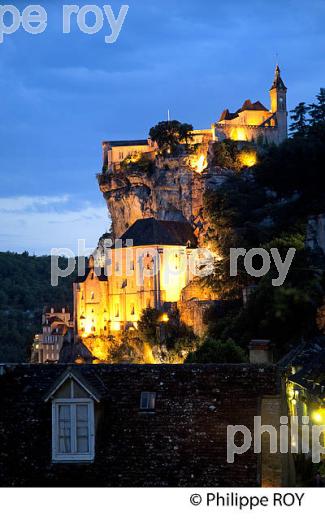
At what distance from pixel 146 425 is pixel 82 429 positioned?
1.17 m

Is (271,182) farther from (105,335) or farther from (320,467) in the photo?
(320,467)

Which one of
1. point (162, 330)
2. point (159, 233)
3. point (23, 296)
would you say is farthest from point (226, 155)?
point (23, 296)

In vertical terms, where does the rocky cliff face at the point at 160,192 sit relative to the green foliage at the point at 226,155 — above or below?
below

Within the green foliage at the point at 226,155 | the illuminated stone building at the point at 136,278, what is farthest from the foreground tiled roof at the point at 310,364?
the green foliage at the point at 226,155

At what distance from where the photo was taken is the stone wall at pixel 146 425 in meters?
16.0

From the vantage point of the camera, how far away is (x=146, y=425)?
54.2 ft

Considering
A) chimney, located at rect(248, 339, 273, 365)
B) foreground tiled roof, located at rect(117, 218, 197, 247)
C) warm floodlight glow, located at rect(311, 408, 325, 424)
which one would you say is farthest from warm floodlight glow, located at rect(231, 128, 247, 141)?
chimney, located at rect(248, 339, 273, 365)

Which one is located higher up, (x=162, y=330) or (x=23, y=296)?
(x=23, y=296)

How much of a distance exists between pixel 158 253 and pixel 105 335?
29.5ft

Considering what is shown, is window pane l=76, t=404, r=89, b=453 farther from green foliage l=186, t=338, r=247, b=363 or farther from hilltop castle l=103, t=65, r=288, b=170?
hilltop castle l=103, t=65, r=288, b=170

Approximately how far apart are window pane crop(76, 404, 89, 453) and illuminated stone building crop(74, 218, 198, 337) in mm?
62929

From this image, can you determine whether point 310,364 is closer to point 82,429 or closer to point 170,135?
point 82,429

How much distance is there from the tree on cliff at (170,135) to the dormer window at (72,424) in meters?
75.7

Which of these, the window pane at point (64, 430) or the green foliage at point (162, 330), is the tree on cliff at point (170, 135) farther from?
the window pane at point (64, 430)
